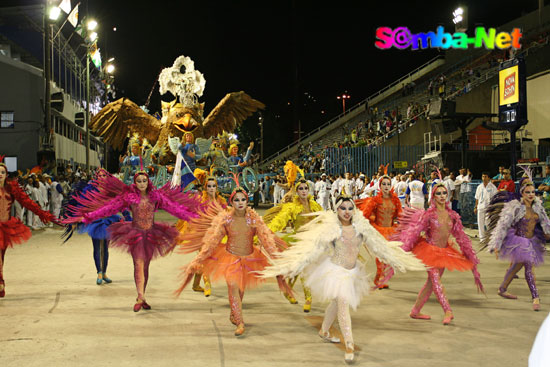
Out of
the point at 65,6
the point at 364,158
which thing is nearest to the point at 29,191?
the point at 364,158

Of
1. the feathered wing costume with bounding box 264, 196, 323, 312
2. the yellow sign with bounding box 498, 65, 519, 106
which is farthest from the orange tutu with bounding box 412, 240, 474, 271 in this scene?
the yellow sign with bounding box 498, 65, 519, 106

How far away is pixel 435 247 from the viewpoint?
7.48 metres

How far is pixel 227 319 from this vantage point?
7312mm

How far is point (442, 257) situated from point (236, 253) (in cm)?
251

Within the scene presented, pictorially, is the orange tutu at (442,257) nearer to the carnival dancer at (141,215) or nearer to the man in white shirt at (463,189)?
the carnival dancer at (141,215)

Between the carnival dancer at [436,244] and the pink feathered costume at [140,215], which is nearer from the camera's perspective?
the carnival dancer at [436,244]

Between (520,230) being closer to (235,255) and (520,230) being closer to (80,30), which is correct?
(235,255)

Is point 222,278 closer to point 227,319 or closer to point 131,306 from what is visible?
point 227,319

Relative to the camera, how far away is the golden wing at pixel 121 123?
25.8 m

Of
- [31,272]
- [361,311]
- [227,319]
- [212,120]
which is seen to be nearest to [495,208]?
[361,311]

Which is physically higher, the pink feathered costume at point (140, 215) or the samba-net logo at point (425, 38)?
the samba-net logo at point (425, 38)

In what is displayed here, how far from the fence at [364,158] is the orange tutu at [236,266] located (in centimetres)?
2522

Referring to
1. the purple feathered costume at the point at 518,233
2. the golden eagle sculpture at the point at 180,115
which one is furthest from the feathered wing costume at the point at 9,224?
the golden eagle sculpture at the point at 180,115

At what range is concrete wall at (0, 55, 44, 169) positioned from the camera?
3409 centimetres
